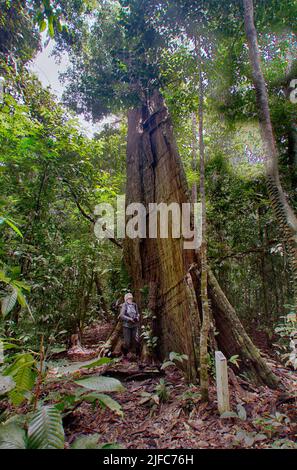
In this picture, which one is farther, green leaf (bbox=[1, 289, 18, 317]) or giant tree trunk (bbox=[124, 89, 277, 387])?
giant tree trunk (bbox=[124, 89, 277, 387])

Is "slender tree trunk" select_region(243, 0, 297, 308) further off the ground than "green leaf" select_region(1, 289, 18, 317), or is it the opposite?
"slender tree trunk" select_region(243, 0, 297, 308)

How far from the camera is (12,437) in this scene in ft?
4.10

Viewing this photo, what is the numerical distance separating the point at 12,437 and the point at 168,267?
11.9ft

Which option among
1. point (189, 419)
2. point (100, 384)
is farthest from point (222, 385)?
point (100, 384)

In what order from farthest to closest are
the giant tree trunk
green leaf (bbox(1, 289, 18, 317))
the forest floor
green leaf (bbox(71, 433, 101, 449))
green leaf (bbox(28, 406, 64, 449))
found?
the giant tree trunk < the forest floor < green leaf (bbox(1, 289, 18, 317)) < green leaf (bbox(71, 433, 101, 449)) < green leaf (bbox(28, 406, 64, 449))

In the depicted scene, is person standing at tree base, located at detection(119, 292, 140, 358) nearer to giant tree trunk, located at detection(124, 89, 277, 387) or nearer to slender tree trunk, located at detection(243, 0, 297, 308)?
giant tree trunk, located at detection(124, 89, 277, 387)

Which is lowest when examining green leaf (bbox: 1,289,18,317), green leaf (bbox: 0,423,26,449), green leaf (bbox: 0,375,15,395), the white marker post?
the white marker post

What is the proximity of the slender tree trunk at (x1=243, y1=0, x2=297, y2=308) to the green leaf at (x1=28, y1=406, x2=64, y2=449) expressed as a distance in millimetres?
2881

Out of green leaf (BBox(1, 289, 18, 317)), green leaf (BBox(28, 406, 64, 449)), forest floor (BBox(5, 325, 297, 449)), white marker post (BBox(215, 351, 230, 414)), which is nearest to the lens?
green leaf (BBox(28, 406, 64, 449))

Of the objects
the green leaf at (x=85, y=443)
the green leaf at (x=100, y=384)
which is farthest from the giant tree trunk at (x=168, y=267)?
the green leaf at (x=85, y=443)

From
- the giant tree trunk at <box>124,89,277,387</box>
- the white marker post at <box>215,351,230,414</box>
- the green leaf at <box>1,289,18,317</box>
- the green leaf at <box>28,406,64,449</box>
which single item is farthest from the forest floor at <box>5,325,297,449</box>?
the green leaf at <box>28,406,64,449</box>

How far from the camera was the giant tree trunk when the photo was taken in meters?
3.68

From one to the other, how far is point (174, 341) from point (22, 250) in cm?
314

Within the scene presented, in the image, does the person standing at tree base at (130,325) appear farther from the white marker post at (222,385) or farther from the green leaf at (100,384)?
the green leaf at (100,384)
